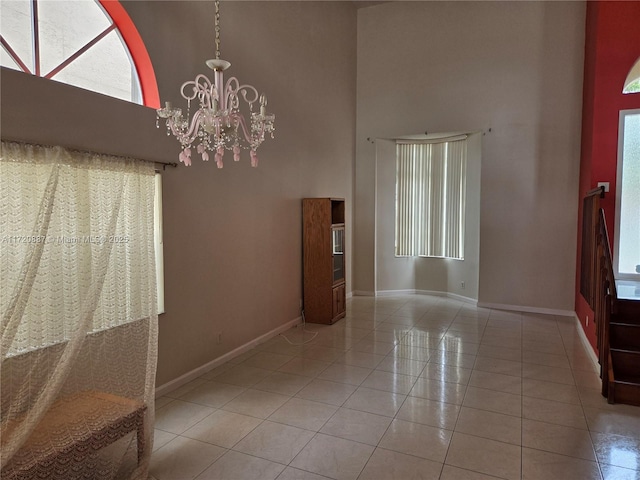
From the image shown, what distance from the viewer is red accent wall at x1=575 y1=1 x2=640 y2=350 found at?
4578 millimetres

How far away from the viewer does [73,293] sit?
2578 mm

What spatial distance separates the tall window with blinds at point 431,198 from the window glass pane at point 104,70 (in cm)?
541

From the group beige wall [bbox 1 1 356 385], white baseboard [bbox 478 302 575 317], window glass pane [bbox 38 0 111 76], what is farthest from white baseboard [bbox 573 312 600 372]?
window glass pane [bbox 38 0 111 76]

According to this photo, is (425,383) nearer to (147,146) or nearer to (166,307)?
(166,307)

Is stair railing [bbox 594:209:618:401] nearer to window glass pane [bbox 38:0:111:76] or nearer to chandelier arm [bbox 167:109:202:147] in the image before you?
chandelier arm [bbox 167:109:202:147]

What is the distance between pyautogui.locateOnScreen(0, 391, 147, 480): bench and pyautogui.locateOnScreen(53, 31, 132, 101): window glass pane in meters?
2.18

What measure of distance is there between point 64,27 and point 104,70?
37 cm

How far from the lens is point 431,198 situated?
7.59 m

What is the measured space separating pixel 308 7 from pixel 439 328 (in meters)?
4.90

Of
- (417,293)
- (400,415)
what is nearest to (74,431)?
(400,415)

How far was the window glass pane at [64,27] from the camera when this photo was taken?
2.72 m

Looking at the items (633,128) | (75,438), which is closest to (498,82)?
(633,128)

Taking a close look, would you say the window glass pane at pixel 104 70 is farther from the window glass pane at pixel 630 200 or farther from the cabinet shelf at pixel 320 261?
the window glass pane at pixel 630 200

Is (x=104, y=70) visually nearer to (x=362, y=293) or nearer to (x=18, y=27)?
(x=18, y=27)
